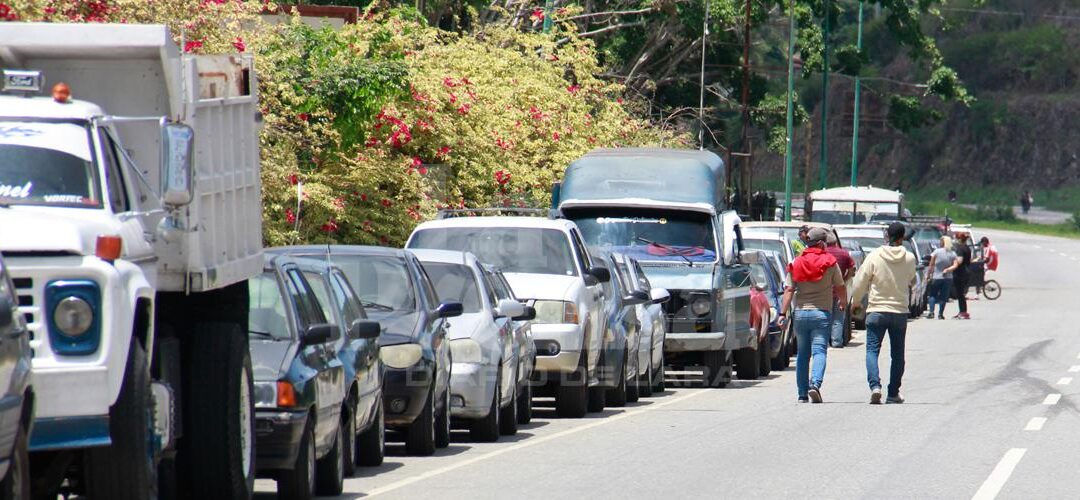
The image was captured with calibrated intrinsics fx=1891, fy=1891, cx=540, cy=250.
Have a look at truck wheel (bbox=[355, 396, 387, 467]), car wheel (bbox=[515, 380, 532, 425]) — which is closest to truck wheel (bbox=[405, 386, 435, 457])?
truck wheel (bbox=[355, 396, 387, 467])

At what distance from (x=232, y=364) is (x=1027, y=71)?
109m

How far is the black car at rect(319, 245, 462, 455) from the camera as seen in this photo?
13.5 metres

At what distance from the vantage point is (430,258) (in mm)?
16094

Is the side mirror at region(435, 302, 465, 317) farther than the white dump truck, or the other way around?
the side mirror at region(435, 302, 465, 317)

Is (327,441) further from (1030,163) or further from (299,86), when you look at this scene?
(1030,163)

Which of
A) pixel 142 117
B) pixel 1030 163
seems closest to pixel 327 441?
pixel 142 117

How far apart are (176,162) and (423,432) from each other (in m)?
5.39

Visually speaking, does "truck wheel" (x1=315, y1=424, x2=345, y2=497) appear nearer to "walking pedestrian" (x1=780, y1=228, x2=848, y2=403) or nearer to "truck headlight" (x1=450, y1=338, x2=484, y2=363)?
"truck headlight" (x1=450, y1=338, x2=484, y2=363)

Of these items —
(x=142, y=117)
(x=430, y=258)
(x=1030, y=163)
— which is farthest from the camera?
(x=1030, y=163)

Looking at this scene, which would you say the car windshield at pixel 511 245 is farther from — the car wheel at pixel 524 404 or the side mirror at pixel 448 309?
the side mirror at pixel 448 309

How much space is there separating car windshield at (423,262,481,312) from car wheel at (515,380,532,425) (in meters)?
1.39

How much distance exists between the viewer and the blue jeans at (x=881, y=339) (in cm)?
1877

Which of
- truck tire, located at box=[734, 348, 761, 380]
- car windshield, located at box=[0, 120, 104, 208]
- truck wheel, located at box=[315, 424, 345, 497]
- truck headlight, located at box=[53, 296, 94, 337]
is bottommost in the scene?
truck tire, located at box=[734, 348, 761, 380]

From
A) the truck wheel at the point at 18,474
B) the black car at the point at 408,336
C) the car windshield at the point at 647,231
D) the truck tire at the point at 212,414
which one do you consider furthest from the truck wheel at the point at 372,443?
the car windshield at the point at 647,231
